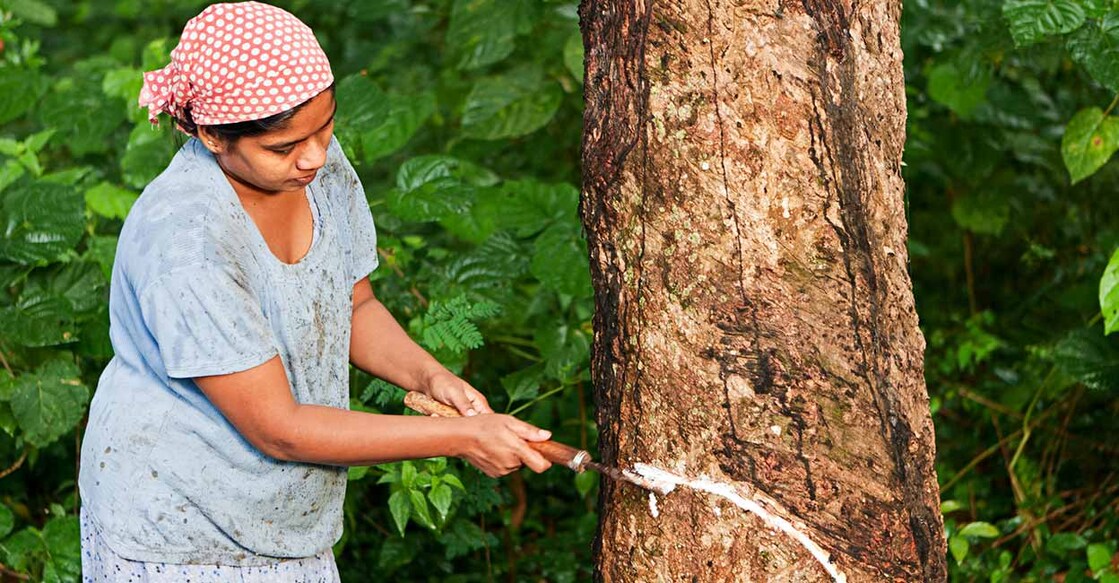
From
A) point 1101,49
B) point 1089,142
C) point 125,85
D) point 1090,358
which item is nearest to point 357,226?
point 125,85

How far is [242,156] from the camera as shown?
1.74 metres

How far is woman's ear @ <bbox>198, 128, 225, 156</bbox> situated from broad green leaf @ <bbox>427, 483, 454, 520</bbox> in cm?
95

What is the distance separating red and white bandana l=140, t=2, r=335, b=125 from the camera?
165 cm

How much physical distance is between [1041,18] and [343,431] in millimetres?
1833

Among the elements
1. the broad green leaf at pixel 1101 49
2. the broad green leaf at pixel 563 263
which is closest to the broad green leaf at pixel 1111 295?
A: the broad green leaf at pixel 1101 49

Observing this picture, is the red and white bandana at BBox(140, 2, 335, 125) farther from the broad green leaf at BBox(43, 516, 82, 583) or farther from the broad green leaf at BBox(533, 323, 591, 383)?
the broad green leaf at BBox(43, 516, 82, 583)

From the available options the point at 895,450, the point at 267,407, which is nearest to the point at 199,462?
the point at 267,407

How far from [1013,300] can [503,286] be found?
90.8 inches

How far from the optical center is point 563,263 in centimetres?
272

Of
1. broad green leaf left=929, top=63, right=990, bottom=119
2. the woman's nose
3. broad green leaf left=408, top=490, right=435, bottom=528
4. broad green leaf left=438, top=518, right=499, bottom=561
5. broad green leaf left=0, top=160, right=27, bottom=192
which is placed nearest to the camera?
the woman's nose

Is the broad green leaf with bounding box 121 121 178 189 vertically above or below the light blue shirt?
below

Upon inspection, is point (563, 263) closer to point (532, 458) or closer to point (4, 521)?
point (532, 458)

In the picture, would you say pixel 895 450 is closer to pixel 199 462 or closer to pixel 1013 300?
pixel 199 462

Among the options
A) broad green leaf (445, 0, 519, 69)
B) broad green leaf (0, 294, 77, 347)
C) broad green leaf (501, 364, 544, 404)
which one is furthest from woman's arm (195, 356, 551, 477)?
broad green leaf (445, 0, 519, 69)
